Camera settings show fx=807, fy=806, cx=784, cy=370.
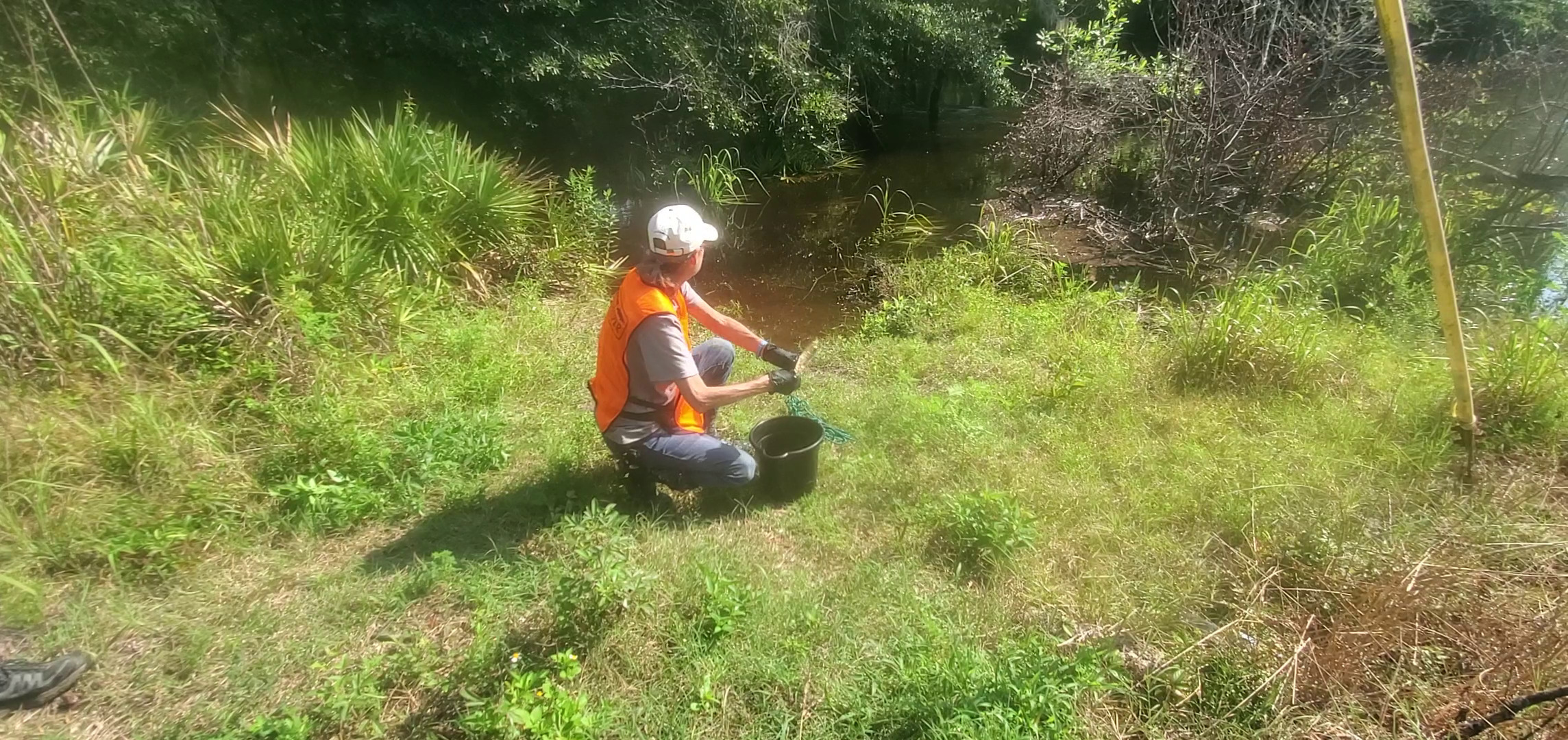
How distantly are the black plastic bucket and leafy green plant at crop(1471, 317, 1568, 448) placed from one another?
2.95 metres

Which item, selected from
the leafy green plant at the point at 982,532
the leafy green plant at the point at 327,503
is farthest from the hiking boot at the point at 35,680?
the leafy green plant at the point at 982,532

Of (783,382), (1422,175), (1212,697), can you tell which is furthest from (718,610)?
(1422,175)

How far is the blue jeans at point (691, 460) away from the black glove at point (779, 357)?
386 mm

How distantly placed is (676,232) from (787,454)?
3.29 feet

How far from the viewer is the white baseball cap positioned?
118 inches

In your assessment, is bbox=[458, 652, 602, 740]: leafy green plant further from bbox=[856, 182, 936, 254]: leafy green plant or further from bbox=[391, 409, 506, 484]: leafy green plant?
bbox=[856, 182, 936, 254]: leafy green plant

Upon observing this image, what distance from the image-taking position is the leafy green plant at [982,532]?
298cm

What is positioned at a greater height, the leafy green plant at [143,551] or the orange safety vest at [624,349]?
the orange safety vest at [624,349]

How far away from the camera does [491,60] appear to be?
8.16m

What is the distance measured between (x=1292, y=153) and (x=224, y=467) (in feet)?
24.7

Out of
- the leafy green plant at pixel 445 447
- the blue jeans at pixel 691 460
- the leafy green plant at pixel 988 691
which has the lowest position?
the leafy green plant at pixel 988 691

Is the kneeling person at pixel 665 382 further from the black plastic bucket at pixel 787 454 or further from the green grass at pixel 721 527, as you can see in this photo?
the green grass at pixel 721 527

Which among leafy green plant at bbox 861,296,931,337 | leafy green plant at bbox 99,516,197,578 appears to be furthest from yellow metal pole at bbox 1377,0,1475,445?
leafy green plant at bbox 99,516,197,578

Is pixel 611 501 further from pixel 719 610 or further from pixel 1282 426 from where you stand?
pixel 1282 426
